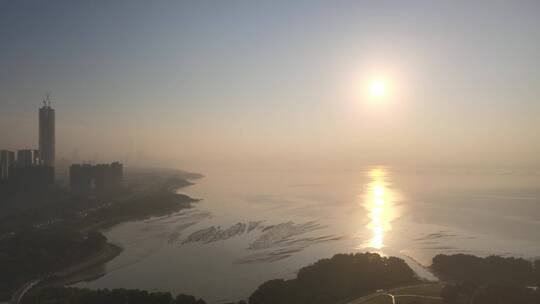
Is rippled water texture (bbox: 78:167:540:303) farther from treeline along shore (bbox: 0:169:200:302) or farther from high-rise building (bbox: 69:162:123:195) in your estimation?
high-rise building (bbox: 69:162:123:195)

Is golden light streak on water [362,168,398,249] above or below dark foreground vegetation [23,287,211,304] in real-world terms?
below

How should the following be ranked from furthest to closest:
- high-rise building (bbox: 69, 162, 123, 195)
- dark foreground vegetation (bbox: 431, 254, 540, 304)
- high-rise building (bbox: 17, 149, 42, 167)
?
high-rise building (bbox: 17, 149, 42, 167)
high-rise building (bbox: 69, 162, 123, 195)
dark foreground vegetation (bbox: 431, 254, 540, 304)

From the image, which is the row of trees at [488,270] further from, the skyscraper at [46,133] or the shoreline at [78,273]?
the skyscraper at [46,133]

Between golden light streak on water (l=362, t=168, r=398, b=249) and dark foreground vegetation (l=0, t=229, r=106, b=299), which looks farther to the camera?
golden light streak on water (l=362, t=168, r=398, b=249)

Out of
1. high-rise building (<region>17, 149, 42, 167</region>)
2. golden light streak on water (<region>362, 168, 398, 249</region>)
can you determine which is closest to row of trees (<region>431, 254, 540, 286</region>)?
golden light streak on water (<region>362, 168, 398, 249</region>)

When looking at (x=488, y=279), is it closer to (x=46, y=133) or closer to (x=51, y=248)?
(x=51, y=248)

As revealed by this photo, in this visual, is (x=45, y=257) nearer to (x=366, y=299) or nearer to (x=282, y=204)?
(x=366, y=299)

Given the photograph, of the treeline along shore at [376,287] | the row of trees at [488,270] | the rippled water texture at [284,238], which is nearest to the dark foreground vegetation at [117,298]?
the treeline along shore at [376,287]
